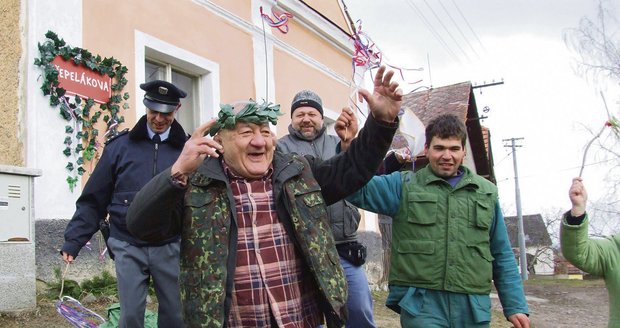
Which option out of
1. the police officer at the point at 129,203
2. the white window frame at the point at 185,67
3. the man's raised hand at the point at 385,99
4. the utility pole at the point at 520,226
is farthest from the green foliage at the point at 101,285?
the utility pole at the point at 520,226

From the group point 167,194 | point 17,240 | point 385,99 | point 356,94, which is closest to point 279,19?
point 356,94

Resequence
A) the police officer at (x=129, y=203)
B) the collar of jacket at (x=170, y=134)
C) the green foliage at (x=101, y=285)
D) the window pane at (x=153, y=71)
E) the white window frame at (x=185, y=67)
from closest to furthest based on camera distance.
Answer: the police officer at (x=129, y=203) < the collar of jacket at (x=170, y=134) < the green foliage at (x=101, y=285) < the white window frame at (x=185, y=67) < the window pane at (x=153, y=71)

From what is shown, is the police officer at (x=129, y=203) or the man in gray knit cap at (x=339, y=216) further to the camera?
the man in gray knit cap at (x=339, y=216)

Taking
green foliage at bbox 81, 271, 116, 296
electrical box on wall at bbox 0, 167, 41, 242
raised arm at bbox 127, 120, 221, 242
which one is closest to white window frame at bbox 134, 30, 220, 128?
electrical box on wall at bbox 0, 167, 41, 242

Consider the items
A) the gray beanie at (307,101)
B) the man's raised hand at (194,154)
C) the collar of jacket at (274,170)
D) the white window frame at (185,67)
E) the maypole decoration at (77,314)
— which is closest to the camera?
A: the man's raised hand at (194,154)

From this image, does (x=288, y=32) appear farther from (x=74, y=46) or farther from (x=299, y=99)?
(x=299, y=99)

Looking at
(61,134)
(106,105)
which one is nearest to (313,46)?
(106,105)

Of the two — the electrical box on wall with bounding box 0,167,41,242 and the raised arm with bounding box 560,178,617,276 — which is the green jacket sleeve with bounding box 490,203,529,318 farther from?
the electrical box on wall with bounding box 0,167,41,242

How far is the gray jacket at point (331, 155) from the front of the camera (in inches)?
151

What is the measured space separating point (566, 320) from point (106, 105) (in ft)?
30.5

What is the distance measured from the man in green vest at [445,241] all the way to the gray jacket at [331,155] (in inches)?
24.1

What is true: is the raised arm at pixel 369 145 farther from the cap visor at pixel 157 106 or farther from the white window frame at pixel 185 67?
the white window frame at pixel 185 67

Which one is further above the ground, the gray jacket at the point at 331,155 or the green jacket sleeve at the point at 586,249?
the gray jacket at the point at 331,155

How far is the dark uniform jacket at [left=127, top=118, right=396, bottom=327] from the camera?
7.29 ft
